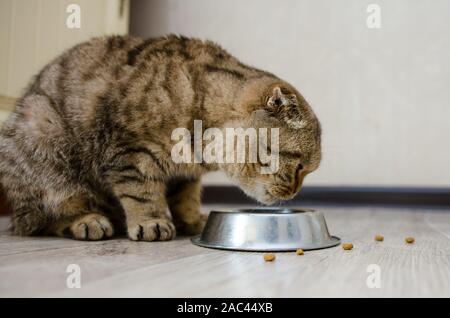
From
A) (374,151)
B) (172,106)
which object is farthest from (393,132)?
(172,106)

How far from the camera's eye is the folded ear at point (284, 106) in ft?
4.76

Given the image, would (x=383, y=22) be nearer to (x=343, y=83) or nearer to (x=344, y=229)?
(x=343, y=83)

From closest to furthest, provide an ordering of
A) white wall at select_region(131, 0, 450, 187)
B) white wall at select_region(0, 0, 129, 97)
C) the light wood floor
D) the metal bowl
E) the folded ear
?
the light wood floor < the metal bowl < the folded ear < white wall at select_region(0, 0, 129, 97) < white wall at select_region(131, 0, 450, 187)

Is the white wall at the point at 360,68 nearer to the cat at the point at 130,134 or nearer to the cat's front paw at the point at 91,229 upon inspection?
the cat at the point at 130,134

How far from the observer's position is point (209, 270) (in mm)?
1057

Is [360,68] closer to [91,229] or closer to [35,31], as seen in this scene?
[35,31]

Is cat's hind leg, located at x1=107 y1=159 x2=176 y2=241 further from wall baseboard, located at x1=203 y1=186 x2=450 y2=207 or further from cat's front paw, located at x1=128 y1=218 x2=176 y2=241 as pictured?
wall baseboard, located at x1=203 y1=186 x2=450 y2=207

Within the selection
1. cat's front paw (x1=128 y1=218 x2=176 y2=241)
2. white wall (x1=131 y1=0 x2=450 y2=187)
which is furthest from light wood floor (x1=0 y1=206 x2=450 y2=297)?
white wall (x1=131 y1=0 x2=450 y2=187)

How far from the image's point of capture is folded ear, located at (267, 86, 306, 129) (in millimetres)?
1452

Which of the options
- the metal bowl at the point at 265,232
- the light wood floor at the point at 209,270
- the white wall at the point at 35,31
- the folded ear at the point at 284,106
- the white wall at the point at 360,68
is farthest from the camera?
the white wall at the point at 360,68

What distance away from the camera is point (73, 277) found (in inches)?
37.6

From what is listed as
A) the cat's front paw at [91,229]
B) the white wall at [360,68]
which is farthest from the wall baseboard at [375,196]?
the cat's front paw at [91,229]

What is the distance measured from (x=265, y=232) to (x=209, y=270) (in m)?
0.30

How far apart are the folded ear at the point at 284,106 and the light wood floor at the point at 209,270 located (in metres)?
0.41
